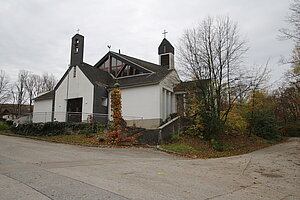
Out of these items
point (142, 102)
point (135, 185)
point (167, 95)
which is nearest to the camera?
point (135, 185)

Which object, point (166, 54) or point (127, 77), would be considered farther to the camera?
point (166, 54)

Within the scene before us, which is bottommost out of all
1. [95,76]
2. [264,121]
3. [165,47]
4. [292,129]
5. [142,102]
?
[292,129]

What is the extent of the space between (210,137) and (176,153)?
5.30m

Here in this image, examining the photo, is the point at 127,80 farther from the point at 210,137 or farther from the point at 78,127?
the point at 210,137

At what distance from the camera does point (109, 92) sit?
22.1m

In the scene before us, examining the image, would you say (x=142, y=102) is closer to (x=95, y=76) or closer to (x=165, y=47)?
(x=95, y=76)

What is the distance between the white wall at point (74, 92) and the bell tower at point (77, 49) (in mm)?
1002

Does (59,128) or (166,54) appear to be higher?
(166,54)

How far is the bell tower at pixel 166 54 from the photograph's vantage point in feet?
95.0

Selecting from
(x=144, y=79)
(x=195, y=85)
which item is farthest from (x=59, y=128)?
(x=195, y=85)

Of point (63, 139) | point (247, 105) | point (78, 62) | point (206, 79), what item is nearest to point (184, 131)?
point (206, 79)

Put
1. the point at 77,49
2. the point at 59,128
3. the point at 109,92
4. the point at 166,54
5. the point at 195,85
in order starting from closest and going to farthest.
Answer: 1. the point at 195,85
2. the point at 59,128
3. the point at 109,92
4. the point at 77,49
5. the point at 166,54

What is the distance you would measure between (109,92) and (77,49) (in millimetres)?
6394

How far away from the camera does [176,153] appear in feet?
43.0
